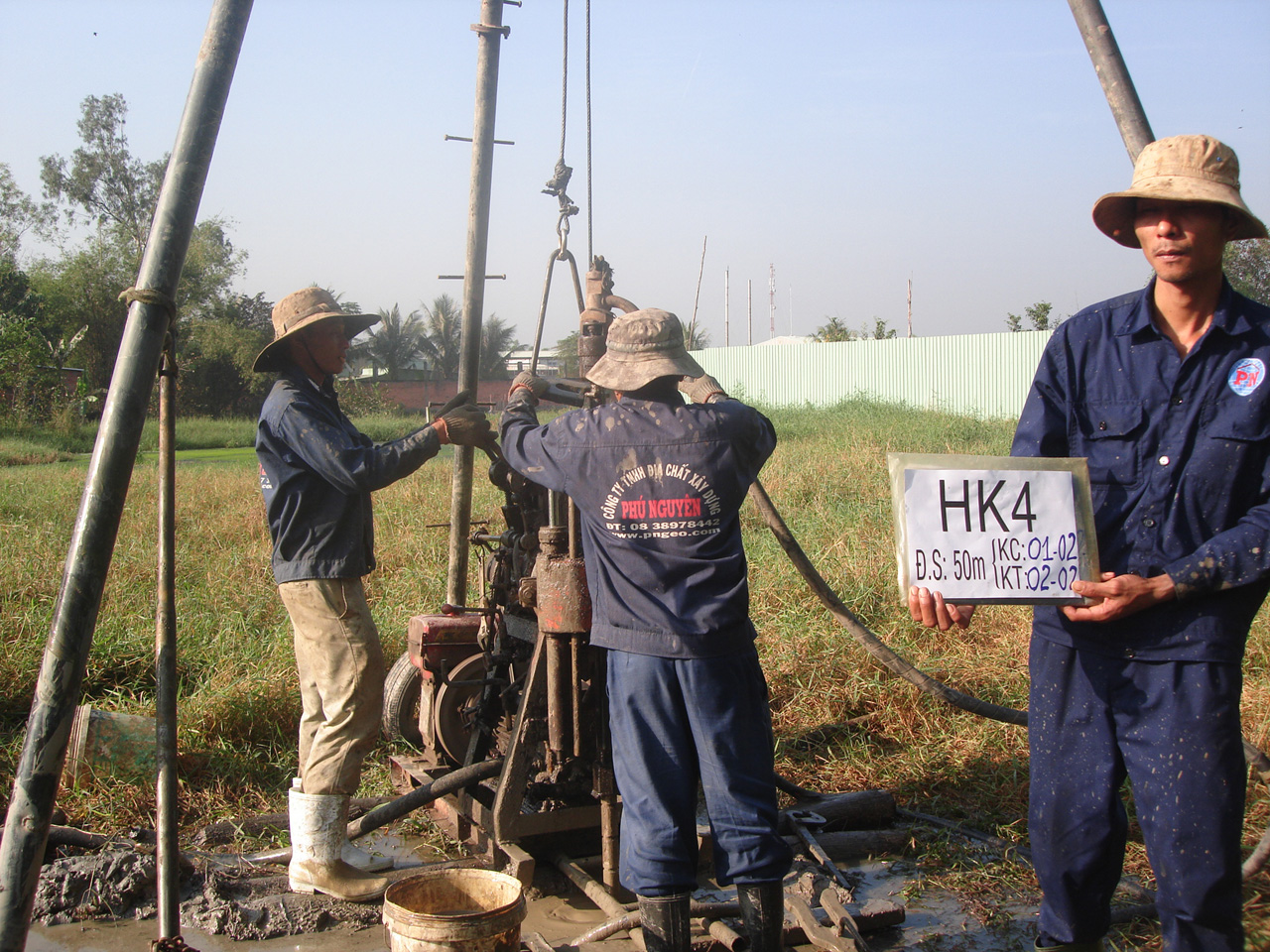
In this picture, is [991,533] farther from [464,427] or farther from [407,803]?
[407,803]

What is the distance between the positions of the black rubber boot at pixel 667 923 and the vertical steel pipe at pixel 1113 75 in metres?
3.05

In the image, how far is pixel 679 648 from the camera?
2928 mm

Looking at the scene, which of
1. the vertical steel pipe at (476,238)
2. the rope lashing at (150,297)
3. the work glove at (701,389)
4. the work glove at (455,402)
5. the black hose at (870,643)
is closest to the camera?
the rope lashing at (150,297)

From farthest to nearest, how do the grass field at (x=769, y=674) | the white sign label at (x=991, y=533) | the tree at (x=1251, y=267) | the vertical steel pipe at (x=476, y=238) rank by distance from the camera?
the tree at (x=1251, y=267) → the vertical steel pipe at (x=476, y=238) → the grass field at (x=769, y=674) → the white sign label at (x=991, y=533)

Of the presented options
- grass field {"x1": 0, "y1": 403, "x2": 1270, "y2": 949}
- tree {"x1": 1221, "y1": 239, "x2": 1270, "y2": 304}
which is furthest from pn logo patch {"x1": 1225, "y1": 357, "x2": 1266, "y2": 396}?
tree {"x1": 1221, "y1": 239, "x2": 1270, "y2": 304}

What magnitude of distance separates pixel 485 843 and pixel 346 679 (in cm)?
91

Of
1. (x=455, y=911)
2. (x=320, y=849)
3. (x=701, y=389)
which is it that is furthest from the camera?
(x=320, y=849)

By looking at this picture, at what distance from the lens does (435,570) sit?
816 cm

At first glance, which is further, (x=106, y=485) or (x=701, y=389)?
(x=701, y=389)

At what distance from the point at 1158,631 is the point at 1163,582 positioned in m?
0.15

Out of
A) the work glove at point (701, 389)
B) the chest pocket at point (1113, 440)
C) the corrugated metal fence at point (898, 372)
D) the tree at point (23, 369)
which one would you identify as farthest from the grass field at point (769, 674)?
the tree at point (23, 369)

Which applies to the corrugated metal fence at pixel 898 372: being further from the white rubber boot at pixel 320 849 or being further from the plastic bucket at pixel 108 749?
the white rubber boot at pixel 320 849

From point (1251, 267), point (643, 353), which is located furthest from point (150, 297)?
point (1251, 267)

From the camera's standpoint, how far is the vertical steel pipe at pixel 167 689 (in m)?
2.58
